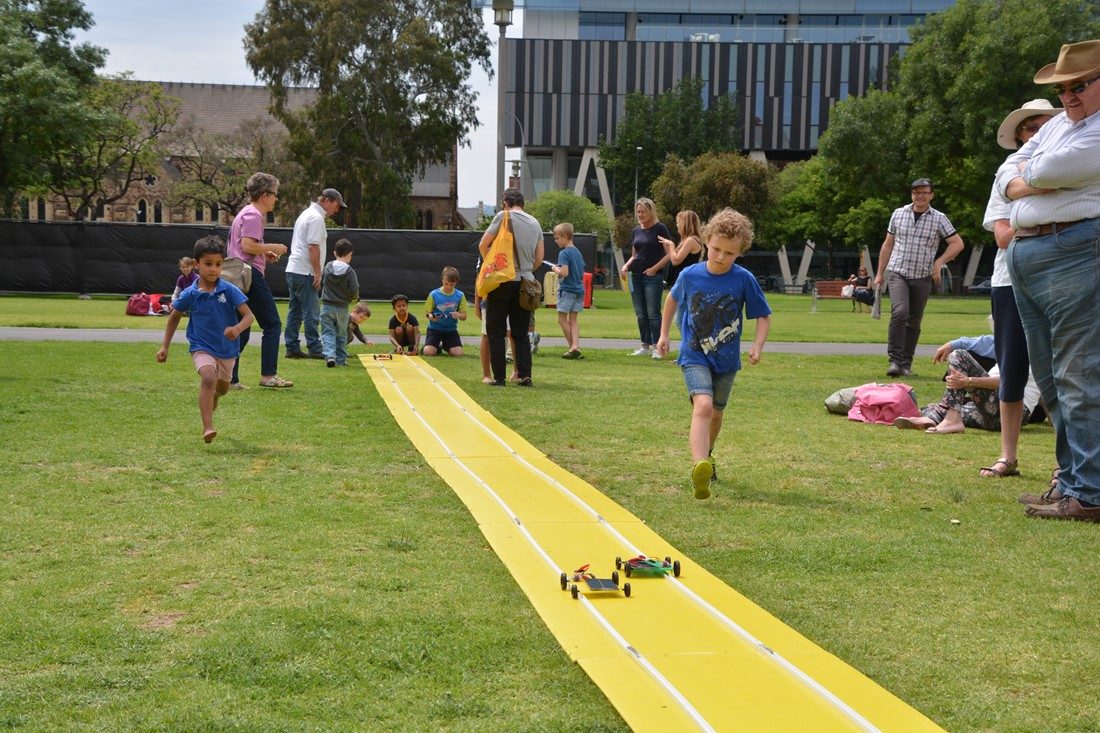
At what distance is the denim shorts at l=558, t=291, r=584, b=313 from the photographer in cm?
1669

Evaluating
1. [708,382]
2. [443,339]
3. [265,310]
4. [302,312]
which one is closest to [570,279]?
[443,339]

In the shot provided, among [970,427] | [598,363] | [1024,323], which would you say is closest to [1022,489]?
[1024,323]

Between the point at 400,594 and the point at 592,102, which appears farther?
the point at 592,102

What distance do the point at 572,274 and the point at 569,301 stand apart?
38 centimetres

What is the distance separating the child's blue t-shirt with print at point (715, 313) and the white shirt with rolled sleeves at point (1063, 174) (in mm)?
1595

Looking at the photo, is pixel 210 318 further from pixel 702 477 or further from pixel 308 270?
pixel 308 270

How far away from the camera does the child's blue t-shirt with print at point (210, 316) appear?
28.2ft

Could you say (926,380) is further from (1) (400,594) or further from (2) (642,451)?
(1) (400,594)

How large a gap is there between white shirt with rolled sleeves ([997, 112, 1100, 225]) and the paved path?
38.6 feet

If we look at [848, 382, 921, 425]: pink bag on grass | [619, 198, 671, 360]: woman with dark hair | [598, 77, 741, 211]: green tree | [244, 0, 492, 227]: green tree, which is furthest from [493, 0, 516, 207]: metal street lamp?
[598, 77, 741, 211]: green tree

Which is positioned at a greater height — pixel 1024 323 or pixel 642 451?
pixel 1024 323

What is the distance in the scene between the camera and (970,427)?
1033cm

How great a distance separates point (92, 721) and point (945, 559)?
371 centimetres

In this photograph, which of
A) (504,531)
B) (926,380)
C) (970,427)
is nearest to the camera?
(504,531)
